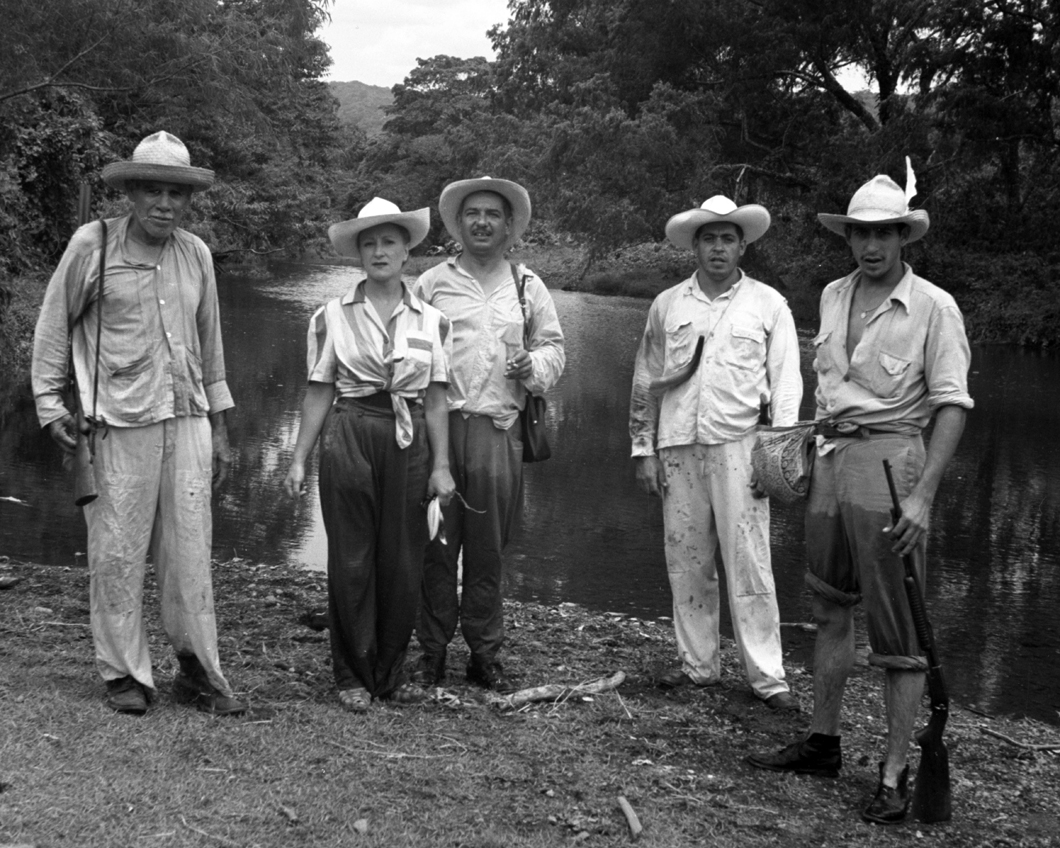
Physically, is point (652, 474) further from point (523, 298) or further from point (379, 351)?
point (379, 351)

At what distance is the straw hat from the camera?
4.65 m

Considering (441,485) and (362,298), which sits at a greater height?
(362,298)

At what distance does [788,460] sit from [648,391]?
1.22 m

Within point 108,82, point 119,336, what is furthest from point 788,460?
point 108,82

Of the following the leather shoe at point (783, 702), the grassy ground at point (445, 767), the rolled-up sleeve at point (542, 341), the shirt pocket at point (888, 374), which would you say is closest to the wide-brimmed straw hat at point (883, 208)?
the shirt pocket at point (888, 374)

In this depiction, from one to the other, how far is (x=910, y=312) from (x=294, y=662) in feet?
9.70

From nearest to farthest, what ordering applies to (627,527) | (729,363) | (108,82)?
(729,363) → (627,527) → (108,82)

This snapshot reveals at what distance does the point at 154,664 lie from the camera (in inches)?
213

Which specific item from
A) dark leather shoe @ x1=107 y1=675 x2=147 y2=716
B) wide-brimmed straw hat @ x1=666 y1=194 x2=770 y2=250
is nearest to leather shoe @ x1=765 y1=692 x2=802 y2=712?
wide-brimmed straw hat @ x1=666 y1=194 x2=770 y2=250

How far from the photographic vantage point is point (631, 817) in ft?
13.4

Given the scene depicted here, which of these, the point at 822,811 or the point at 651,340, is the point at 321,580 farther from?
the point at 822,811

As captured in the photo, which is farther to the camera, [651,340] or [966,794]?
[651,340]

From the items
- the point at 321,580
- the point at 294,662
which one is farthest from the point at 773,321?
the point at 321,580

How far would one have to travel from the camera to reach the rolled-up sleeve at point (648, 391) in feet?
18.9
